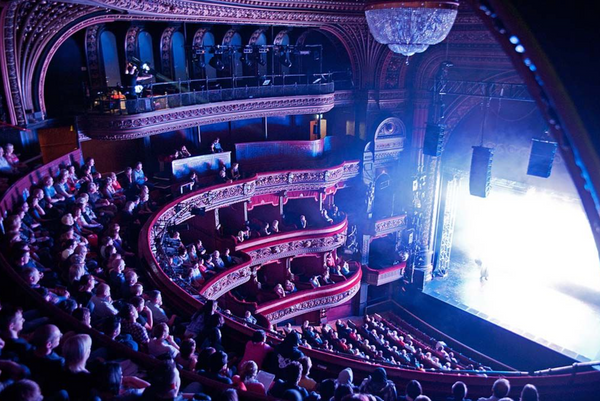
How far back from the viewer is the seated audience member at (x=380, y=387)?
4090 mm

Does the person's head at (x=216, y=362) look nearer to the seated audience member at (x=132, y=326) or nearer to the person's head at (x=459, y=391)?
the seated audience member at (x=132, y=326)

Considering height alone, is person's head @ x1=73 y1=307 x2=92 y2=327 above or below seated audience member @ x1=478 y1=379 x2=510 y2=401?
above

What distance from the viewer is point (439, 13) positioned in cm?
668

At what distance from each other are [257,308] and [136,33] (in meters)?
8.91

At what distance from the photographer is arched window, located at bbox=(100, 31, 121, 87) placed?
43.0 feet

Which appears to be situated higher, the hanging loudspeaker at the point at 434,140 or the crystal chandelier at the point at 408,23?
the crystal chandelier at the point at 408,23

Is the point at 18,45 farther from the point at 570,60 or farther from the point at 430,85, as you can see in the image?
the point at 430,85

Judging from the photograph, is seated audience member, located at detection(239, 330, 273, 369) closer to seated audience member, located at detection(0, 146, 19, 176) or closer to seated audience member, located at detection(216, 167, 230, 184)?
seated audience member, located at detection(0, 146, 19, 176)

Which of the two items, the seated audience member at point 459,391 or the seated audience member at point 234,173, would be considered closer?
the seated audience member at point 459,391

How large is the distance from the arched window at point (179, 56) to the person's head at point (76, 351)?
42.2 ft

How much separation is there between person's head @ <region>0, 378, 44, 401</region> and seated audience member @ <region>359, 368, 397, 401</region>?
8.73 feet

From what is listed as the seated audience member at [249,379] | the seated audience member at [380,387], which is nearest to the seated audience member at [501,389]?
the seated audience member at [380,387]

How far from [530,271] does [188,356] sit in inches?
631

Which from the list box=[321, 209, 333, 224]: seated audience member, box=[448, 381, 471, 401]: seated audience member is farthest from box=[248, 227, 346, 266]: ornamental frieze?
box=[448, 381, 471, 401]: seated audience member
